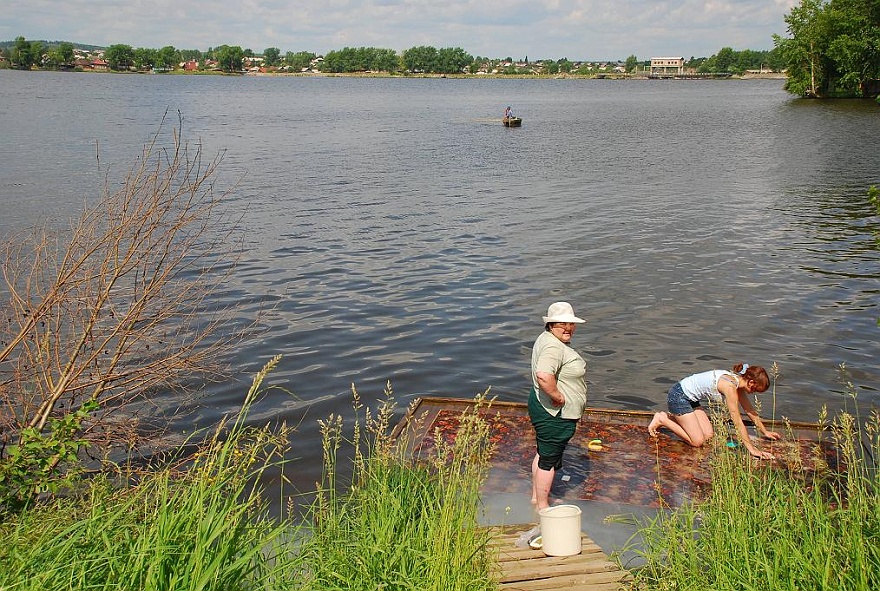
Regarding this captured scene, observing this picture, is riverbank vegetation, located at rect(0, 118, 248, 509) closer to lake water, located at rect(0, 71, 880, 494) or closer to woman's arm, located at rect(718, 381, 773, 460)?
lake water, located at rect(0, 71, 880, 494)

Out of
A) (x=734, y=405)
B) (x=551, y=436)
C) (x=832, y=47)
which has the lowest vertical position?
(x=734, y=405)

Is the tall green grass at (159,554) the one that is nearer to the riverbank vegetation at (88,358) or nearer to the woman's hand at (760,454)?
the riverbank vegetation at (88,358)

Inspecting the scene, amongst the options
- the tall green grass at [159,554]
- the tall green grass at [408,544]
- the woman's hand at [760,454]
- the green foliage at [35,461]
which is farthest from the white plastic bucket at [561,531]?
the green foliage at [35,461]

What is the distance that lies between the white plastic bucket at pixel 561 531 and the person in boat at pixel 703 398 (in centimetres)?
296

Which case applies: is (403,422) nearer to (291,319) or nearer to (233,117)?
(291,319)

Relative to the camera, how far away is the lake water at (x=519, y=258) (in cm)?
1324

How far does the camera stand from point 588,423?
963cm

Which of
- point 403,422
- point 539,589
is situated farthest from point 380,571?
point 403,422

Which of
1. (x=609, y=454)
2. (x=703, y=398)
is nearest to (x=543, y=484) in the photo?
(x=609, y=454)

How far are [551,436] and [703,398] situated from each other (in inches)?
102

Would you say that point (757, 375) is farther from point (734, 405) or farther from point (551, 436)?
point (551, 436)

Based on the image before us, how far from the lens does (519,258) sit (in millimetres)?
20625

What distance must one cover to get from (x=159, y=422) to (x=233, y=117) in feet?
196

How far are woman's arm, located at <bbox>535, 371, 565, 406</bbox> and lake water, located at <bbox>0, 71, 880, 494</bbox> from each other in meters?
3.78
